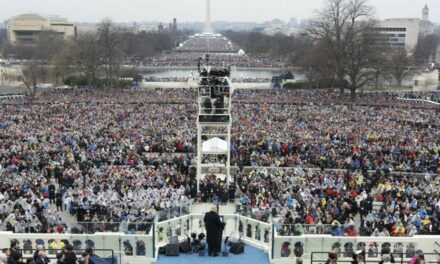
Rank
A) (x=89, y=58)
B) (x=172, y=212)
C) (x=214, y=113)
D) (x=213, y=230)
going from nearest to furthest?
(x=213, y=230) < (x=172, y=212) < (x=214, y=113) < (x=89, y=58)

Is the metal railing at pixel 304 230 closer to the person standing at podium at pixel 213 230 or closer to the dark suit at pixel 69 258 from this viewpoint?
the person standing at podium at pixel 213 230

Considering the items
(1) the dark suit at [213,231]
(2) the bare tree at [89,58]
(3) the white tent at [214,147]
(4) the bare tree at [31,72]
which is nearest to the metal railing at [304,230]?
(1) the dark suit at [213,231]

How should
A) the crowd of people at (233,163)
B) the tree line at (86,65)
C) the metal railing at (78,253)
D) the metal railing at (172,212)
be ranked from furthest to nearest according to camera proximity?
1. the tree line at (86,65)
2. the crowd of people at (233,163)
3. the metal railing at (172,212)
4. the metal railing at (78,253)

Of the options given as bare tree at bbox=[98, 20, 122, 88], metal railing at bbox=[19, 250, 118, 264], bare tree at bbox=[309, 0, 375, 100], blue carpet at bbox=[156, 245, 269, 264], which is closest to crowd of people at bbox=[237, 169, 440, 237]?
blue carpet at bbox=[156, 245, 269, 264]

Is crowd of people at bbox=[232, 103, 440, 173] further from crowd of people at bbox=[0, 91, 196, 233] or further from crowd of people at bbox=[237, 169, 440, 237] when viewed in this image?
crowd of people at bbox=[0, 91, 196, 233]

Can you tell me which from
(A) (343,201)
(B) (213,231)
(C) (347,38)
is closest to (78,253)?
(B) (213,231)

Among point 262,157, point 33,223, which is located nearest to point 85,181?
point 33,223

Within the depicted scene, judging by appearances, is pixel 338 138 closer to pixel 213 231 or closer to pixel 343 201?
pixel 343 201
